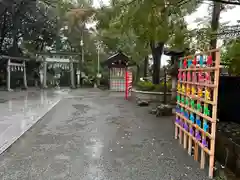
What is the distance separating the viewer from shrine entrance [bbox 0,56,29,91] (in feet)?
45.2

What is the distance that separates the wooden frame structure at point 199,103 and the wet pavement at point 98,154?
0.28 meters

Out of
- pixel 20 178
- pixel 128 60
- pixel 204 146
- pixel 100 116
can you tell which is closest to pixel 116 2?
pixel 204 146

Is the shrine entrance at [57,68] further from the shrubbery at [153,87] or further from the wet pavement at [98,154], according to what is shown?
the wet pavement at [98,154]

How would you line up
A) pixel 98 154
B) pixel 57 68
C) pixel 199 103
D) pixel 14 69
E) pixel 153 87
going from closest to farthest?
pixel 199 103
pixel 98 154
pixel 153 87
pixel 14 69
pixel 57 68

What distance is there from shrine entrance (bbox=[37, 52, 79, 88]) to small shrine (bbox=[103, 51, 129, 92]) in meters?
3.10

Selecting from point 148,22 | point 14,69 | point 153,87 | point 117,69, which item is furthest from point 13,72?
point 148,22

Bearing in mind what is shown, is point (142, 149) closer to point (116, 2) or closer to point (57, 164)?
point (57, 164)

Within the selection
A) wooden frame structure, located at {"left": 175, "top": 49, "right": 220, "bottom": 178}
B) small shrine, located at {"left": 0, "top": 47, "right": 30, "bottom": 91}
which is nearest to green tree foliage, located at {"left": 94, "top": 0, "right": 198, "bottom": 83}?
wooden frame structure, located at {"left": 175, "top": 49, "right": 220, "bottom": 178}

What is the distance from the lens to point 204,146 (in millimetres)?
2801

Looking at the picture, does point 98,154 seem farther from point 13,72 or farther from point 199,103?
point 13,72

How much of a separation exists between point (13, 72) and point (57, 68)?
3.89m

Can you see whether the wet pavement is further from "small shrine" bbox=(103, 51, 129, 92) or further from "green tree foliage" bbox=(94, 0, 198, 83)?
"small shrine" bbox=(103, 51, 129, 92)

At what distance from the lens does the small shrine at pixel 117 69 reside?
1499 centimetres

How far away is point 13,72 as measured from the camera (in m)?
15.6
